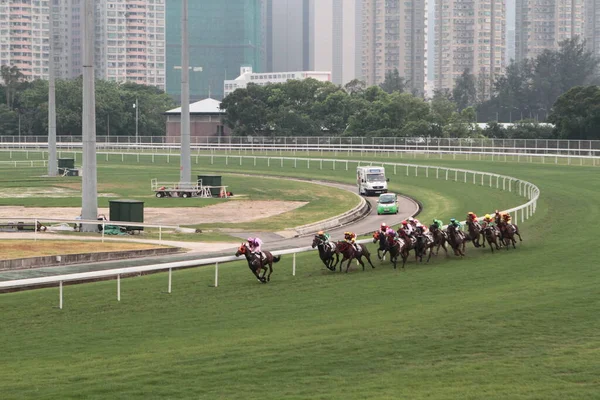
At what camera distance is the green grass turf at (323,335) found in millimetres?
14609

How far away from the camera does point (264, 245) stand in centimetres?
3875

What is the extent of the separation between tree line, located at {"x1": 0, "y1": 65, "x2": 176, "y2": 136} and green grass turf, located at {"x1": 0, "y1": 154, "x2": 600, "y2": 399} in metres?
116

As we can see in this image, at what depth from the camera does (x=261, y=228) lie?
47156 millimetres

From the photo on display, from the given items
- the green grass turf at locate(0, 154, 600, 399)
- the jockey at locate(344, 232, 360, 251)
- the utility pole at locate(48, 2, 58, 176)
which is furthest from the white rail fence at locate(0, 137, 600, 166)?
the green grass turf at locate(0, 154, 600, 399)

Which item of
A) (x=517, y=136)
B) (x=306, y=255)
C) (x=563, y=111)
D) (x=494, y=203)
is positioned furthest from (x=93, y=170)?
(x=517, y=136)

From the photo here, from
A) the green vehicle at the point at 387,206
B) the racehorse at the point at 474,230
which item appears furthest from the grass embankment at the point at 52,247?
the green vehicle at the point at 387,206

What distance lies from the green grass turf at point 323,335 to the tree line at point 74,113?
116 m

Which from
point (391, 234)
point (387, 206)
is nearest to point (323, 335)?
point (391, 234)

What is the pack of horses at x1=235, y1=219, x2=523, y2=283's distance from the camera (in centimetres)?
2525

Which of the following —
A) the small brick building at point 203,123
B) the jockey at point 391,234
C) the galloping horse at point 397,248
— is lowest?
the galloping horse at point 397,248

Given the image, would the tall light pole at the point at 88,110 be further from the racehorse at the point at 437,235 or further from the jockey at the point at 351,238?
the jockey at the point at 351,238

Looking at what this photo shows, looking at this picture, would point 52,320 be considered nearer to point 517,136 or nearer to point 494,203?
point 494,203

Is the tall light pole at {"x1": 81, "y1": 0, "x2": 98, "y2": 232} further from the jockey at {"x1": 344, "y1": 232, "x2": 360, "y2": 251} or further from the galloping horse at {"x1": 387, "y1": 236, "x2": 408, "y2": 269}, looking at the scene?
the galloping horse at {"x1": 387, "y1": 236, "x2": 408, "y2": 269}

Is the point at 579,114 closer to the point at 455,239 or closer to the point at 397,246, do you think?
the point at 455,239
